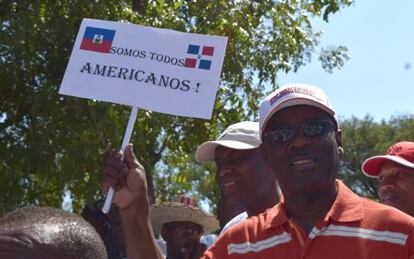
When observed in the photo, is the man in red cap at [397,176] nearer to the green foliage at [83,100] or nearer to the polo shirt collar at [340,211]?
the polo shirt collar at [340,211]

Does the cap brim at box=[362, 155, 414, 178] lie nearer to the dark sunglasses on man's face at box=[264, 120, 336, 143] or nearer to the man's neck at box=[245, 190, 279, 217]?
the man's neck at box=[245, 190, 279, 217]

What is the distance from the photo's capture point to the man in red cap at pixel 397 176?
15.0 ft

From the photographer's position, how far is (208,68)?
381 cm

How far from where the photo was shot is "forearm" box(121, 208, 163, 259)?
3463mm

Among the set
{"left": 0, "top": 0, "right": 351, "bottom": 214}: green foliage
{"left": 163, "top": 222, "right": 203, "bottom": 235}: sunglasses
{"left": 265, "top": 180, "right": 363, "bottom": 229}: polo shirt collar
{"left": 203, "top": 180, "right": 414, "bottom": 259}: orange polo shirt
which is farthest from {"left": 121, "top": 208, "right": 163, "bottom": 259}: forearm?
{"left": 0, "top": 0, "right": 351, "bottom": 214}: green foliage

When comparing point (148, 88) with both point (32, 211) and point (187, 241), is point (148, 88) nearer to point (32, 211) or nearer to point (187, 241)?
point (32, 211)

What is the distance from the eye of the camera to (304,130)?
322cm

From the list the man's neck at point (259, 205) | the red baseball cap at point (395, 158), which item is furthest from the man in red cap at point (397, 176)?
the man's neck at point (259, 205)

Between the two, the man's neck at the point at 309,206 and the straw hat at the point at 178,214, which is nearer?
the man's neck at the point at 309,206

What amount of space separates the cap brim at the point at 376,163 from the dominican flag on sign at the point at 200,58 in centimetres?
131

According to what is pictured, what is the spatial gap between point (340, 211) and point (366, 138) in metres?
37.5

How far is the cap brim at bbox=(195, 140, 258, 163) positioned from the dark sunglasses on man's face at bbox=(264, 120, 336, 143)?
104 centimetres

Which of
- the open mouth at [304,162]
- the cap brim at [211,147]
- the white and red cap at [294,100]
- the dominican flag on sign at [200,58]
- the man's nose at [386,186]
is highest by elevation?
the dominican flag on sign at [200,58]

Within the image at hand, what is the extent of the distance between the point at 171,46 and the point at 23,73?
556 centimetres
